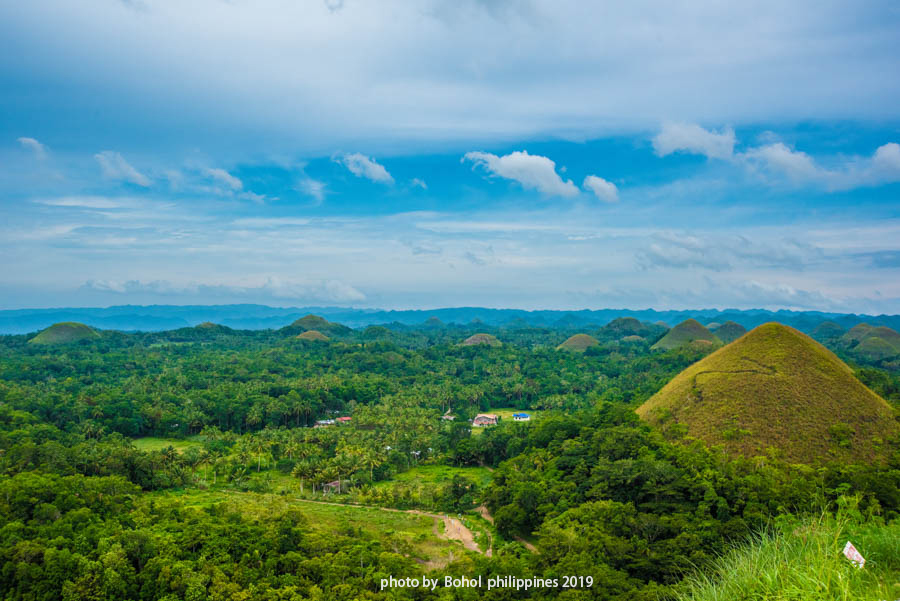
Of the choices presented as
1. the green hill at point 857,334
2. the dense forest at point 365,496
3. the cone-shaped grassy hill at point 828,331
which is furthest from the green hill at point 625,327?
the dense forest at point 365,496

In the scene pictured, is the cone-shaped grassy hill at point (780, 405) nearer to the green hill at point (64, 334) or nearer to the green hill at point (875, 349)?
the green hill at point (875, 349)

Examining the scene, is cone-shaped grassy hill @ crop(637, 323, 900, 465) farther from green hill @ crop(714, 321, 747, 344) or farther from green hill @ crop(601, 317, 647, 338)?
green hill @ crop(601, 317, 647, 338)

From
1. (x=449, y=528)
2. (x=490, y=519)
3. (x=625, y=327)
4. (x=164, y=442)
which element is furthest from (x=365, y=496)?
(x=625, y=327)

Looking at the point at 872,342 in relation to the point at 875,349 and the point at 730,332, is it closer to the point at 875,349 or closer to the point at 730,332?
the point at 875,349

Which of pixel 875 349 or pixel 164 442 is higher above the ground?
pixel 875 349

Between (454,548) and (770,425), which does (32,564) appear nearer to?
(454,548)

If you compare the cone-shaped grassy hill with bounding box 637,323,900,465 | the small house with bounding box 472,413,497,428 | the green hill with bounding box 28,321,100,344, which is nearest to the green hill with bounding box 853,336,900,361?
the cone-shaped grassy hill with bounding box 637,323,900,465
